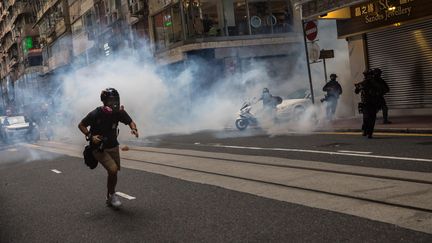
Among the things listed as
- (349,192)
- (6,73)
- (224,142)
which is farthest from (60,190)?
(6,73)

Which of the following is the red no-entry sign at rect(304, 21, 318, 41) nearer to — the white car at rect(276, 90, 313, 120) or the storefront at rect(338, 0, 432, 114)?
the storefront at rect(338, 0, 432, 114)

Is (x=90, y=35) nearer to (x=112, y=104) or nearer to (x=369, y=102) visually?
(x=369, y=102)

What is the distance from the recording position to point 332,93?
16.5 metres

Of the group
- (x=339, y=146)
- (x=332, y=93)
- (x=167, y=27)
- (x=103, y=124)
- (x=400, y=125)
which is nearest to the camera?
(x=103, y=124)

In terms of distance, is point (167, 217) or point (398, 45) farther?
point (398, 45)

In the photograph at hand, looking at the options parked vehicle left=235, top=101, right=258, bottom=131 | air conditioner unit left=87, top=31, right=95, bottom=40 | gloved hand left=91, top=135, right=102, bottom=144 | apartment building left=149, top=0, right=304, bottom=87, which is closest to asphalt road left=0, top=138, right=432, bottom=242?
gloved hand left=91, top=135, right=102, bottom=144

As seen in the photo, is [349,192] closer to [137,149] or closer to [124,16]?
[137,149]

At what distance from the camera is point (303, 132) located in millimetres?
14828

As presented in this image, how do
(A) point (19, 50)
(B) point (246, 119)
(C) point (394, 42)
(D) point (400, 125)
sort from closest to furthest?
A: (D) point (400, 125), (C) point (394, 42), (B) point (246, 119), (A) point (19, 50)

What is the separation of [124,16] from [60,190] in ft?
86.5

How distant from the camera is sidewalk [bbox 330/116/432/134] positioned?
39.2ft

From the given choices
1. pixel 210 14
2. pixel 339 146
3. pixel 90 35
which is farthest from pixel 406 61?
pixel 90 35

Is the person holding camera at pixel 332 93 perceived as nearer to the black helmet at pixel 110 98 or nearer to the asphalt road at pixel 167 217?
the asphalt road at pixel 167 217

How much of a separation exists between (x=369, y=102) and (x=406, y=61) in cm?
470
